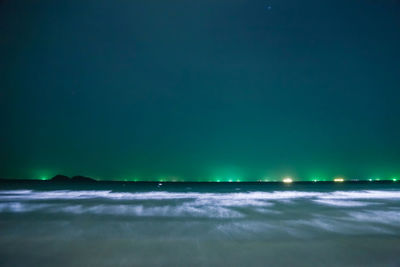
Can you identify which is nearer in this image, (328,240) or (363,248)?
(363,248)

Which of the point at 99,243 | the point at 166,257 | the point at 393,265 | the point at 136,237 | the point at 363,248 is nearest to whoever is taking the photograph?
the point at 393,265

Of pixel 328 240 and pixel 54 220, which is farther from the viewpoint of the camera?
pixel 54 220

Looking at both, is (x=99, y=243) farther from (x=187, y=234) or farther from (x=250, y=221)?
(x=250, y=221)

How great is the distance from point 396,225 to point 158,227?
760 centimetres

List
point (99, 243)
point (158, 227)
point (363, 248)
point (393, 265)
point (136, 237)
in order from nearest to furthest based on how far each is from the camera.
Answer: point (393, 265) < point (363, 248) < point (99, 243) < point (136, 237) < point (158, 227)

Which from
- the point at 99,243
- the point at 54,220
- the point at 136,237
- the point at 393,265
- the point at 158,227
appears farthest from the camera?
the point at 54,220

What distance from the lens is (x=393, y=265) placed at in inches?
186

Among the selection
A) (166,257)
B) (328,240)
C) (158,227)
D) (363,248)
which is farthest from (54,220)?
(363,248)

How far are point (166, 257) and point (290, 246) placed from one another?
109 inches

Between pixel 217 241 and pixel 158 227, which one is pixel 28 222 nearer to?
Result: pixel 158 227

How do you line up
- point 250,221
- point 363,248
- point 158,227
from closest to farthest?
point 363,248, point 158,227, point 250,221

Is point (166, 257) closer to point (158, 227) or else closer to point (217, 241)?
point (217, 241)

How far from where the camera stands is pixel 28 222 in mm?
9539

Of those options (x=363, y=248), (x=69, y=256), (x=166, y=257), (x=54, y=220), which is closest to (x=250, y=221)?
(x=363, y=248)
